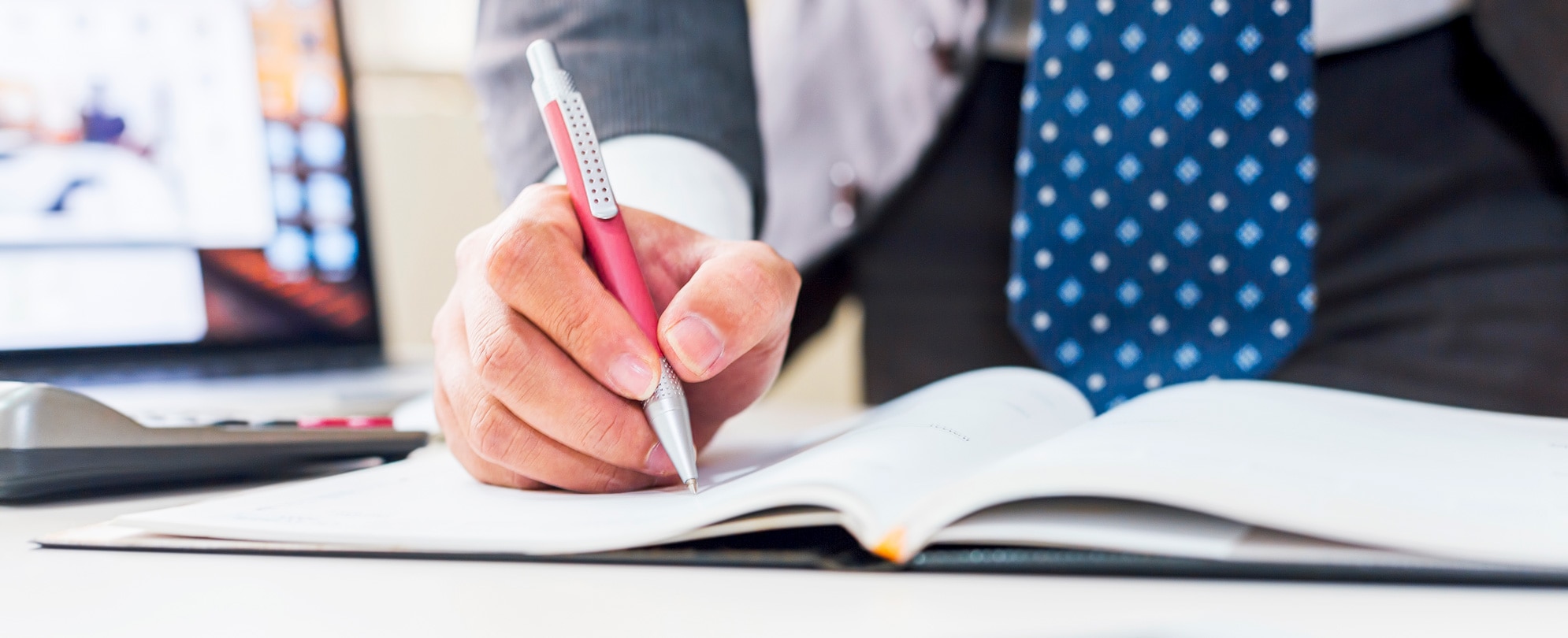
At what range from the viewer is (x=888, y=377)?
807mm

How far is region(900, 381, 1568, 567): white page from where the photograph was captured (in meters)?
0.23

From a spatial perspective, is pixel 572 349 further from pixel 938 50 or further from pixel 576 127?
pixel 938 50

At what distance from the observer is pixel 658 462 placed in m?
0.35

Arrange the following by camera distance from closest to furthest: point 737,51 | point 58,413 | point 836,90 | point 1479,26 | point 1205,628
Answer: point 1205,628
point 58,413
point 1479,26
point 737,51
point 836,90

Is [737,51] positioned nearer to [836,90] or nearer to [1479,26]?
[836,90]

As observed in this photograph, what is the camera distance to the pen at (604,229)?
1.10 feet

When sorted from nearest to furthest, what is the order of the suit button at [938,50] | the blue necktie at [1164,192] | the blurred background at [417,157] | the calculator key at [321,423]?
the calculator key at [321,423], the blue necktie at [1164,192], the suit button at [938,50], the blurred background at [417,157]

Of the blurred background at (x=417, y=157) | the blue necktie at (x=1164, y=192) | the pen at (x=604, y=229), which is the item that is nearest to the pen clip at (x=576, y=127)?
the pen at (x=604, y=229)

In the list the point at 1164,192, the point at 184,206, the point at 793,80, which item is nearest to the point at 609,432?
the point at 1164,192

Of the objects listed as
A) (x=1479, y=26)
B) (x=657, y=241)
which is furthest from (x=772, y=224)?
(x=1479, y=26)

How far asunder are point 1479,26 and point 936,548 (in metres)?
0.53

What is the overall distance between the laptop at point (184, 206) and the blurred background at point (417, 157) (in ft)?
0.80

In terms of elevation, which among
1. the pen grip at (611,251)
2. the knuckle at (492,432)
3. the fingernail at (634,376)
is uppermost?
the pen grip at (611,251)

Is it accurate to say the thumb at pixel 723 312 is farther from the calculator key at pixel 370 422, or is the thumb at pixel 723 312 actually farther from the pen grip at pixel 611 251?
the calculator key at pixel 370 422
